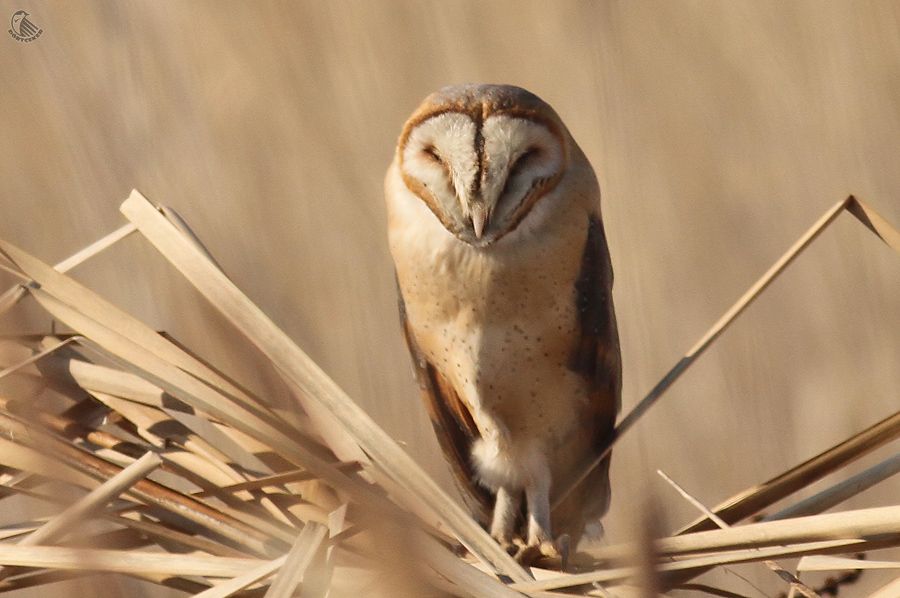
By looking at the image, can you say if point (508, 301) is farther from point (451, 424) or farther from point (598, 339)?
point (451, 424)

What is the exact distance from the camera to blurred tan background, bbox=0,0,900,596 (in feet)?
10.00

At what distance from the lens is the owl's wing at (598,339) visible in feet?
7.07

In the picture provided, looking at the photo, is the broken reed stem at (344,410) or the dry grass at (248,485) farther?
the broken reed stem at (344,410)

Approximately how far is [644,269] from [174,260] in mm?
1890

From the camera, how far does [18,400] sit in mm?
674

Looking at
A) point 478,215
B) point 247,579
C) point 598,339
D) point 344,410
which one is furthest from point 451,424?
point 247,579

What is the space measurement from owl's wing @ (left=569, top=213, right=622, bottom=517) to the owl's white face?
21 centimetres

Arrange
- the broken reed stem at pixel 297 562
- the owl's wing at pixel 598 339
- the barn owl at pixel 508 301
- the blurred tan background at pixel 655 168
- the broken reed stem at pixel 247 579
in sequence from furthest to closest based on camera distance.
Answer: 1. the blurred tan background at pixel 655 168
2. the owl's wing at pixel 598 339
3. the barn owl at pixel 508 301
4. the broken reed stem at pixel 247 579
5. the broken reed stem at pixel 297 562

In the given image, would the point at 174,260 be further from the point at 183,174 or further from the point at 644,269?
the point at 644,269

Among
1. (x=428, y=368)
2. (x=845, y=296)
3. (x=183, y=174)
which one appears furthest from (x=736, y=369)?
(x=183, y=174)

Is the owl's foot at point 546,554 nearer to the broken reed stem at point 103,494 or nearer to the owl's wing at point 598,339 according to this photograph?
the owl's wing at point 598,339

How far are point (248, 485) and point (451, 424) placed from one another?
1056 mm

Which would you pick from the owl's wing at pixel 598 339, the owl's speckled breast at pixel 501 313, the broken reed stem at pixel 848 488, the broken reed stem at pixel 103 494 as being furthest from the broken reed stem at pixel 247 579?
the owl's wing at pixel 598 339

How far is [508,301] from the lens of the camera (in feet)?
6.68
